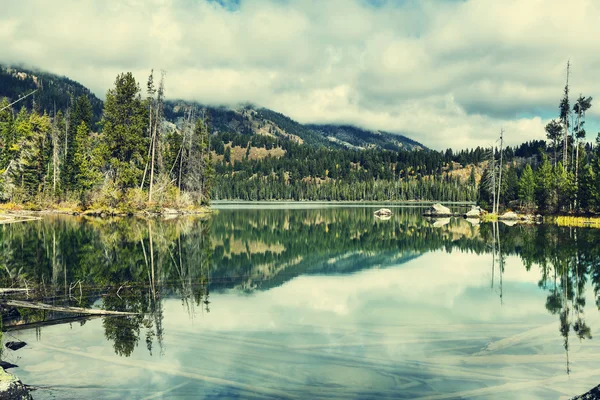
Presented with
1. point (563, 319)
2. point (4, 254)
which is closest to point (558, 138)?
point (563, 319)

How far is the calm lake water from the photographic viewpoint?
1015cm

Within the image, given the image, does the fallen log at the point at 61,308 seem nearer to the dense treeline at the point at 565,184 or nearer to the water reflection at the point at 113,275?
the water reflection at the point at 113,275

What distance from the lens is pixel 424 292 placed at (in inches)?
810

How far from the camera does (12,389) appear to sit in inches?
351

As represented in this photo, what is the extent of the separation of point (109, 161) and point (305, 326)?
66.2m

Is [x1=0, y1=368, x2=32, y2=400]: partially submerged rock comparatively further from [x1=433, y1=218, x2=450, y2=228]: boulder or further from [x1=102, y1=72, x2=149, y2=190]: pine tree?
[x1=102, y1=72, x2=149, y2=190]: pine tree

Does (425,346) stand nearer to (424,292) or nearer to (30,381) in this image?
(424,292)

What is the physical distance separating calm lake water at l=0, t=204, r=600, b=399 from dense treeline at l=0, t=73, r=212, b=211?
41.3 m

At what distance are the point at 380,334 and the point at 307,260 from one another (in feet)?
56.5

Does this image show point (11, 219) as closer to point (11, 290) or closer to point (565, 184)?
point (11, 290)

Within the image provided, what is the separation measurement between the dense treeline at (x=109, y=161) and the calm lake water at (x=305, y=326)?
41.3 meters

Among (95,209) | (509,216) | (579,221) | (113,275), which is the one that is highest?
(95,209)

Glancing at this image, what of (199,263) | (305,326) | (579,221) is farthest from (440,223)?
(305,326)

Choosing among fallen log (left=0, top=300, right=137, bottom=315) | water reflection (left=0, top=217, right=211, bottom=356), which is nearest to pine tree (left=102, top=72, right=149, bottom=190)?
water reflection (left=0, top=217, right=211, bottom=356)
